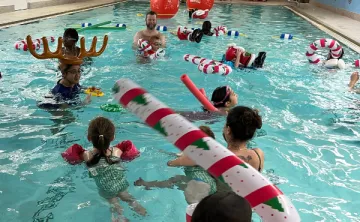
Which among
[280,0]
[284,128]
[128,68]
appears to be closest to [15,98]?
[128,68]

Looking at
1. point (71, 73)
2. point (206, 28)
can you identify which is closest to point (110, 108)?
point (71, 73)

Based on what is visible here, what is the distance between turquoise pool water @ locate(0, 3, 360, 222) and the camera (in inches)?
138

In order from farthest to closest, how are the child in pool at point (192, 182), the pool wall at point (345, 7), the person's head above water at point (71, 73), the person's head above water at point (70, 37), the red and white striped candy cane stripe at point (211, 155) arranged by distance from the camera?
the pool wall at point (345, 7), the person's head above water at point (70, 37), the person's head above water at point (71, 73), the child in pool at point (192, 182), the red and white striped candy cane stripe at point (211, 155)

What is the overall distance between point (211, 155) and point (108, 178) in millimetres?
1984

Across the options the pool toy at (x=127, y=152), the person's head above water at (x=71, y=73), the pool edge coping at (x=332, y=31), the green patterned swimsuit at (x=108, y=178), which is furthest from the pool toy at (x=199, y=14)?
the green patterned swimsuit at (x=108, y=178)

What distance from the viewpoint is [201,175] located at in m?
3.27

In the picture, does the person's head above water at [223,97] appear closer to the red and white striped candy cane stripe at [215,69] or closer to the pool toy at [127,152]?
the pool toy at [127,152]

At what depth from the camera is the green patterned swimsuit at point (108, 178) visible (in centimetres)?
342

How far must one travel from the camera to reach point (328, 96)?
21.7ft

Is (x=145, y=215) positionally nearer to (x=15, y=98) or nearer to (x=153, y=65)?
(x=15, y=98)

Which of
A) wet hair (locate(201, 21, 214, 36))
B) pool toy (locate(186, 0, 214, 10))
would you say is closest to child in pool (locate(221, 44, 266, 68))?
wet hair (locate(201, 21, 214, 36))

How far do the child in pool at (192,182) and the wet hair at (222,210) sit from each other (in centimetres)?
171

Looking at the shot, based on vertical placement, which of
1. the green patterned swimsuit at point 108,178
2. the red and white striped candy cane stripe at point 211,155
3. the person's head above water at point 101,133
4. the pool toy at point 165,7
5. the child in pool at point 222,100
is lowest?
the green patterned swimsuit at point 108,178

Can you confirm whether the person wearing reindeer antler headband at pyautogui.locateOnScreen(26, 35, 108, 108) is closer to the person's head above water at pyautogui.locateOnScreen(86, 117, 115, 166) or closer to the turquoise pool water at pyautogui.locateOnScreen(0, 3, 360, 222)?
the turquoise pool water at pyautogui.locateOnScreen(0, 3, 360, 222)
